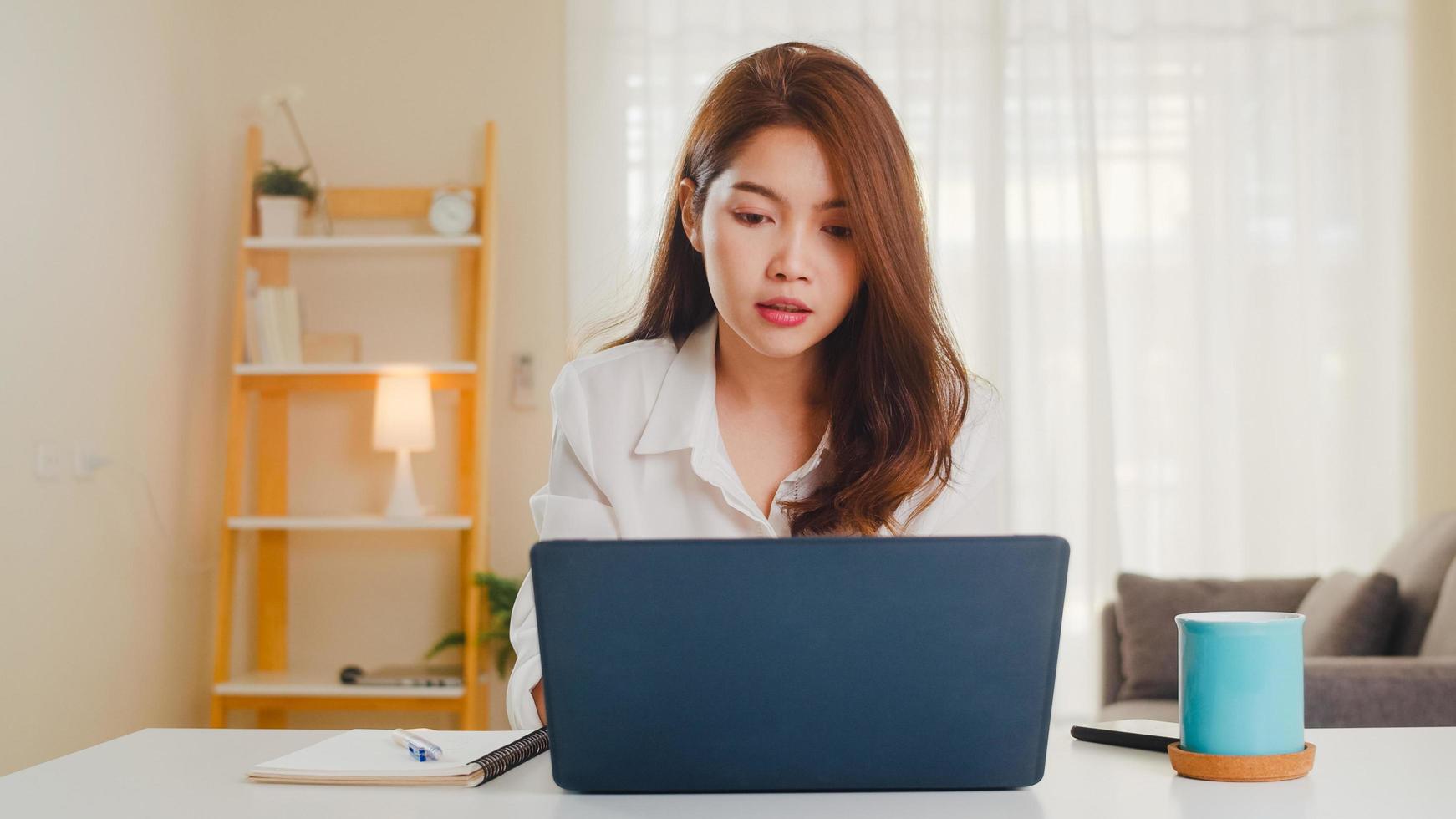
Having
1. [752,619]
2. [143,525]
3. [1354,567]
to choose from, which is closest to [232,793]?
[752,619]

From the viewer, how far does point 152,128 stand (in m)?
3.46

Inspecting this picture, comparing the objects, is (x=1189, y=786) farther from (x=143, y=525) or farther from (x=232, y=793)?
(x=143, y=525)

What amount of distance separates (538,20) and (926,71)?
1.22 m

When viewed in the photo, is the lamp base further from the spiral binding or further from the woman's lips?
the spiral binding

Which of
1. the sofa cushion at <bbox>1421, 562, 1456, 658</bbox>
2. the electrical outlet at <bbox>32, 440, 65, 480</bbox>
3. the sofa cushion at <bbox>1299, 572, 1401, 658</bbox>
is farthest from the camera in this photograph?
the electrical outlet at <bbox>32, 440, 65, 480</bbox>

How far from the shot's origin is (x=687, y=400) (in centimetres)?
142

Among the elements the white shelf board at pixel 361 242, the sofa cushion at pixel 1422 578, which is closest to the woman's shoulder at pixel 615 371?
the sofa cushion at pixel 1422 578

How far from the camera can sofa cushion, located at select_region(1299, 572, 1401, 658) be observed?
8.90 ft

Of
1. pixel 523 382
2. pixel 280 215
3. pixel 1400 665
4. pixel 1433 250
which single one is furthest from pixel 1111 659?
pixel 280 215

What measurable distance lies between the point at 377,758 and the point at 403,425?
267 centimetres

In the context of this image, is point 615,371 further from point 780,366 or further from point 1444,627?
point 1444,627

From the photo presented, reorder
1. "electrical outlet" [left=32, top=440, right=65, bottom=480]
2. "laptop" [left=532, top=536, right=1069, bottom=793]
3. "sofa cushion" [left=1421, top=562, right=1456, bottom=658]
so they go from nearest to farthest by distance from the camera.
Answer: "laptop" [left=532, top=536, right=1069, bottom=793], "sofa cushion" [left=1421, top=562, right=1456, bottom=658], "electrical outlet" [left=32, top=440, right=65, bottom=480]

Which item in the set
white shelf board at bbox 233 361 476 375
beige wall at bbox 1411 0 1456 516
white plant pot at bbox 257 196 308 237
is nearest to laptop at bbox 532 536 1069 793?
white shelf board at bbox 233 361 476 375

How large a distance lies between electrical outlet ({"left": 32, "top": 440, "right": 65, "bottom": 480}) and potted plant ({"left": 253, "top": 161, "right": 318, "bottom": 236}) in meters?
0.92
